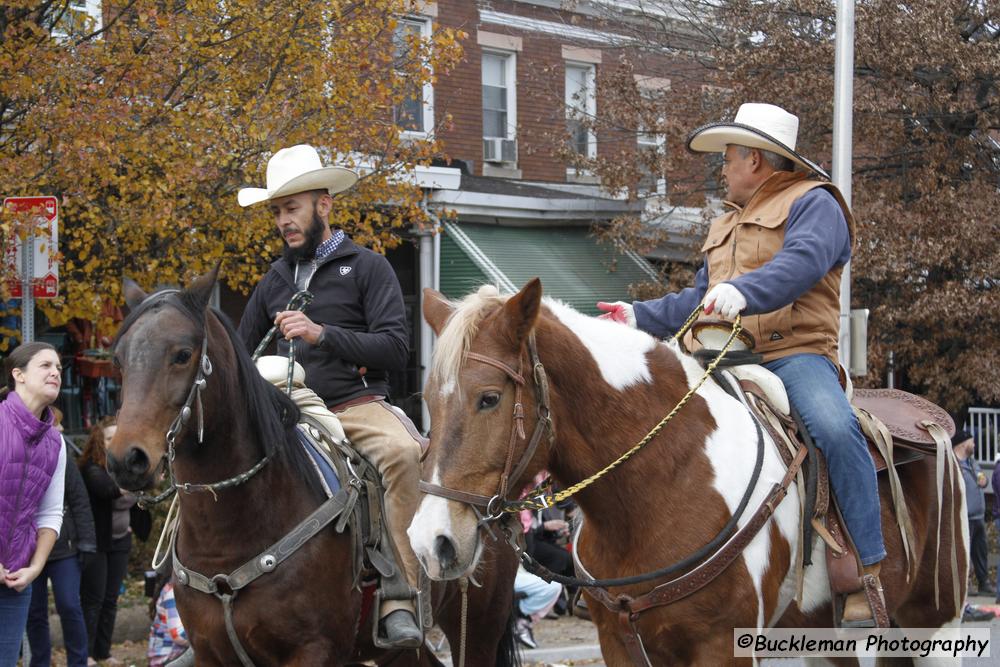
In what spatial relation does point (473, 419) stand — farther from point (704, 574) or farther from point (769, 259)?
point (769, 259)

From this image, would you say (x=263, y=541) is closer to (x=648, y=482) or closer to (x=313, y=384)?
(x=313, y=384)

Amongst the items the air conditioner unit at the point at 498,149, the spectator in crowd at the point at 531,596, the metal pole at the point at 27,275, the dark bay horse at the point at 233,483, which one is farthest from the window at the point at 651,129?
the dark bay horse at the point at 233,483

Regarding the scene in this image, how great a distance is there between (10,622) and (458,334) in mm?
4133

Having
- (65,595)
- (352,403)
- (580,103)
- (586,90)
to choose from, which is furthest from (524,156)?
(352,403)

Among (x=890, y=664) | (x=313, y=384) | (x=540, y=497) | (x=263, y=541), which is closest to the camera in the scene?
(x=540, y=497)

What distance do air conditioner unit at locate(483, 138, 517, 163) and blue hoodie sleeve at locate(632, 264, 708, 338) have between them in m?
14.6

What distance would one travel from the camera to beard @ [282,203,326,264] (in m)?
5.83

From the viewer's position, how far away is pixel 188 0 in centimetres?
1002

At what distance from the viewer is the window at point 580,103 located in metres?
18.9

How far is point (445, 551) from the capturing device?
357 centimetres

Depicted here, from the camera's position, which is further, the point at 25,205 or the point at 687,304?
the point at 25,205

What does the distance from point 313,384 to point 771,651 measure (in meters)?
2.71

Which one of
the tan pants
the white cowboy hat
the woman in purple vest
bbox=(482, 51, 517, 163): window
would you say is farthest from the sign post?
bbox=(482, 51, 517, 163): window

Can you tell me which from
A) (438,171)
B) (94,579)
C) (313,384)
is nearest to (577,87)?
(438,171)
